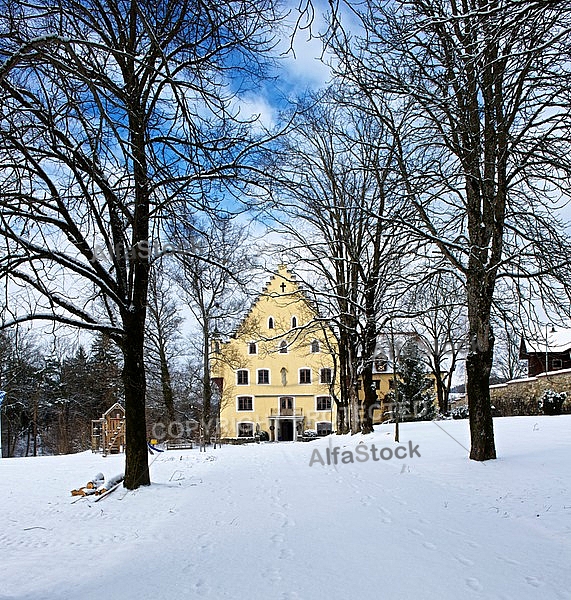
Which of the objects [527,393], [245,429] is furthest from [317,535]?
[245,429]

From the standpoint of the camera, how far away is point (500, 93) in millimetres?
9828

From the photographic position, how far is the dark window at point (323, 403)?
45.9 m

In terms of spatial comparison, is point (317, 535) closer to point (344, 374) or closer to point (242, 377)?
point (344, 374)

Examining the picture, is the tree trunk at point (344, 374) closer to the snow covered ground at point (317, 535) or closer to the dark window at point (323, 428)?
the snow covered ground at point (317, 535)

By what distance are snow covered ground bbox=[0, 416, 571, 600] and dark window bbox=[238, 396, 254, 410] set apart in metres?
32.7

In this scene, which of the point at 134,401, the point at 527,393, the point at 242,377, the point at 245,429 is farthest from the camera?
the point at 242,377

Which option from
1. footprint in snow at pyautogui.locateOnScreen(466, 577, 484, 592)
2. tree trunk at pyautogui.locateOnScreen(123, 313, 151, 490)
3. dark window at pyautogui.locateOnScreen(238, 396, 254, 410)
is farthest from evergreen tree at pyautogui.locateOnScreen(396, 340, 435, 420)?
footprint in snow at pyautogui.locateOnScreen(466, 577, 484, 592)

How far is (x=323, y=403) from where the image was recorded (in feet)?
151

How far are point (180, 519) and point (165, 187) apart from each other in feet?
15.8

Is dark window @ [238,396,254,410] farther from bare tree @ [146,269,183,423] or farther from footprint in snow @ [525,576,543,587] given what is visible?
footprint in snow @ [525,576,543,587]

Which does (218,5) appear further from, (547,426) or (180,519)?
(547,426)

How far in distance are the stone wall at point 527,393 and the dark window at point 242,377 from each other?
71.1 feet

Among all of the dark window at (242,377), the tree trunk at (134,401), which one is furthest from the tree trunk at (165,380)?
the tree trunk at (134,401)

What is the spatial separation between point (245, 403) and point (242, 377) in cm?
205
